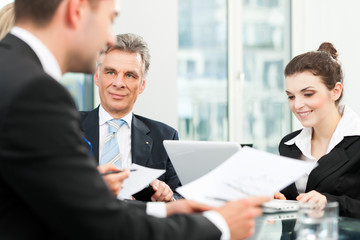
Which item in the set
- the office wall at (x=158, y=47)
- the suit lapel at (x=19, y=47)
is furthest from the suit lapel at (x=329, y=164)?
the office wall at (x=158, y=47)

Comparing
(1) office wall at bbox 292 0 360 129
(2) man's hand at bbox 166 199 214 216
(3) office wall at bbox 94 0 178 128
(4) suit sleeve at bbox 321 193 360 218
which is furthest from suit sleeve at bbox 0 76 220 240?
(1) office wall at bbox 292 0 360 129

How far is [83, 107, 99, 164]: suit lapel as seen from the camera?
8.64ft

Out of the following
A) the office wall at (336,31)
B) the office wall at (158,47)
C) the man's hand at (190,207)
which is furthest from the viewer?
the office wall at (336,31)

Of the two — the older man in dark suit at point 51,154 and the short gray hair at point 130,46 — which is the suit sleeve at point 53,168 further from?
the short gray hair at point 130,46

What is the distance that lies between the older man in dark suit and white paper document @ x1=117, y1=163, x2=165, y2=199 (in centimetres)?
57

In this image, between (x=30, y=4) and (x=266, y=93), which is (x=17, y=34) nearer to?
(x=30, y=4)

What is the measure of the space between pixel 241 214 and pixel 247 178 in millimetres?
164

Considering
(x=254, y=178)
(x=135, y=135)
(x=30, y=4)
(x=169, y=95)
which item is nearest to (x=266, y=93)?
(x=169, y=95)

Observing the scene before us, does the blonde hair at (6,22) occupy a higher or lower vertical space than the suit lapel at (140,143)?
higher

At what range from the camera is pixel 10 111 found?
96cm

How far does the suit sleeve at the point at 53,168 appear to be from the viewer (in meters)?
0.95

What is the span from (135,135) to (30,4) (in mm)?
1614

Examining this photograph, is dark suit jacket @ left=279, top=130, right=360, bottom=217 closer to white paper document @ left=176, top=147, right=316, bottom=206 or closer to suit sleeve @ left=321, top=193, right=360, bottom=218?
suit sleeve @ left=321, top=193, right=360, bottom=218

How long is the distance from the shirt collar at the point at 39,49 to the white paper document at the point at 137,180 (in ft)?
2.23
